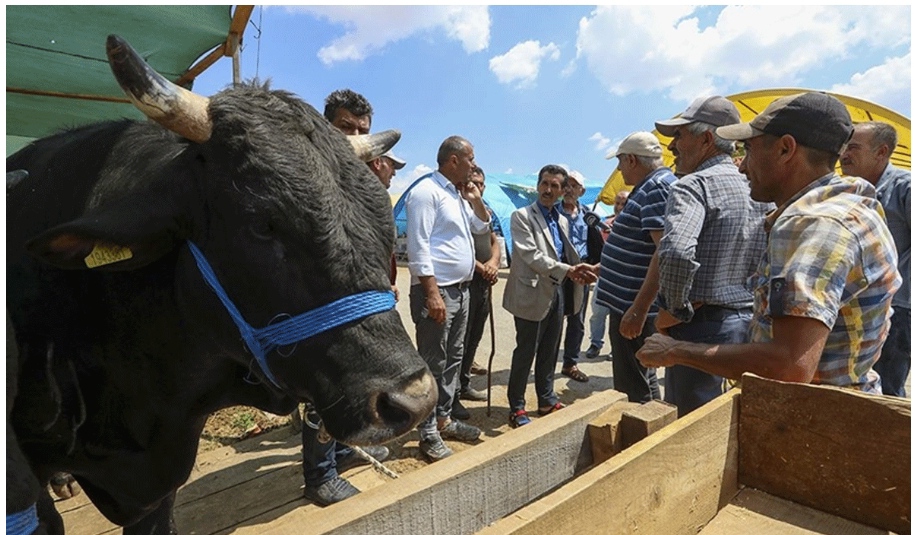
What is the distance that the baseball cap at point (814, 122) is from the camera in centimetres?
206

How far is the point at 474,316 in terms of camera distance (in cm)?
512

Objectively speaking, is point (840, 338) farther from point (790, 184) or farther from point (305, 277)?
point (305, 277)

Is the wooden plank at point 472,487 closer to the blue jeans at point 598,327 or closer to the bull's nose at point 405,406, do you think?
the bull's nose at point 405,406

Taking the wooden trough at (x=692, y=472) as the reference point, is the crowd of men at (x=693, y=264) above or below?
above

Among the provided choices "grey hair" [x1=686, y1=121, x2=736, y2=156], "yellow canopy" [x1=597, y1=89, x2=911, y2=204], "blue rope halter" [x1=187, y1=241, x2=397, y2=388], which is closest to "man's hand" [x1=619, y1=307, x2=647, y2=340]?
"grey hair" [x1=686, y1=121, x2=736, y2=156]

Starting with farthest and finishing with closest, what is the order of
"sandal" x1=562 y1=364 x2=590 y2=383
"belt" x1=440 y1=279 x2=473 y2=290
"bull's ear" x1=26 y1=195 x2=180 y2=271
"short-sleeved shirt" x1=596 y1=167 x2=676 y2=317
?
"sandal" x1=562 y1=364 x2=590 y2=383
"belt" x1=440 y1=279 x2=473 y2=290
"short-sleeved shirt" x1=596 y1=167 x2=676 y2=317
"bull's ear" x1=26 y1=195 x2=180 y2=271

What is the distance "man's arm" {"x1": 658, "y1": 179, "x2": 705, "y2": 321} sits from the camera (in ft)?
9.37

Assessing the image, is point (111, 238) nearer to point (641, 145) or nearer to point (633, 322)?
point (633, 322)

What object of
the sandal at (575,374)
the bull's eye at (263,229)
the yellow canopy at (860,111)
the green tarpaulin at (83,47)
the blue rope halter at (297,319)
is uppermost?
the yellow canopy at (860,111)

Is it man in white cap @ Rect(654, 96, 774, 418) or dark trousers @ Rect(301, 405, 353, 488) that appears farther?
dark trousers @ Rect(301, 405, 353, 488)

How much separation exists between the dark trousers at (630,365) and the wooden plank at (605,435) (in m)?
2.31

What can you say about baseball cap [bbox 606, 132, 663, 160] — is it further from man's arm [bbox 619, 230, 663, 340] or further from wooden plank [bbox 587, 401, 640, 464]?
wooden plank [bbox 587, 401, 640, 464]

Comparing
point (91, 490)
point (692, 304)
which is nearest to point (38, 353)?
point (91, 490)

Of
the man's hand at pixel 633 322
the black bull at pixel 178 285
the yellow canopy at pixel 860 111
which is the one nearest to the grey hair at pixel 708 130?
the man's hand at pixel 633 322
